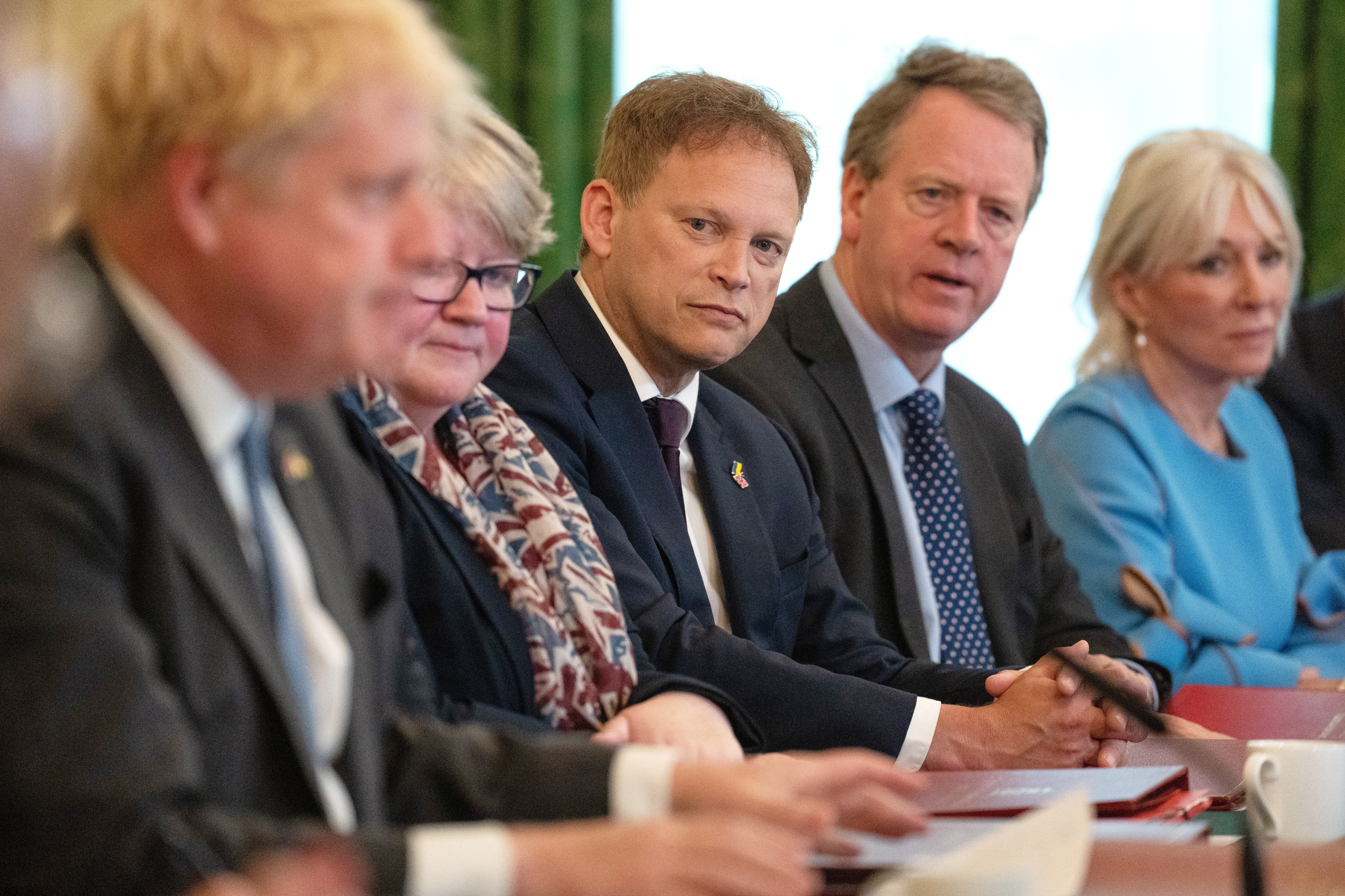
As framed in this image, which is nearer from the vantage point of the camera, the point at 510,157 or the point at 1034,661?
the point at 510,157

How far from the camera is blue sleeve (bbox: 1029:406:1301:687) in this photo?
98.0 inches

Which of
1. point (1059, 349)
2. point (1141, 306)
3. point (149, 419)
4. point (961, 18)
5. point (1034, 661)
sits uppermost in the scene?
point (961, 18)

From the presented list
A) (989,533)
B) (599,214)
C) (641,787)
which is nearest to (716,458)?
(599,214)

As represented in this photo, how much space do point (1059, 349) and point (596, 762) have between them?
342 cm

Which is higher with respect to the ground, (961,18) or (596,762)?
(961,18)

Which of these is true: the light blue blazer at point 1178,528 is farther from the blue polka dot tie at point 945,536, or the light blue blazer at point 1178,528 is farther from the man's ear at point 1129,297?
the blue polka dot tie at point 945,536

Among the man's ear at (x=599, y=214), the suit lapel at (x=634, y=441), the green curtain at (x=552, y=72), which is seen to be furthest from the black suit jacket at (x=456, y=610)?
the green curtain at (x=552, y=72)

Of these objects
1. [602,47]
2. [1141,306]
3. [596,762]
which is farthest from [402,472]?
[602,47]

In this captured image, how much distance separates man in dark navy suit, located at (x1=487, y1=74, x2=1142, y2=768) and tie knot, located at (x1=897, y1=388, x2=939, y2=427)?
11.9 inches

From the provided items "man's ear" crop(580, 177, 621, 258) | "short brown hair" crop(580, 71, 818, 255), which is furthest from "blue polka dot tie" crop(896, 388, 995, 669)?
"man's ear" crop(580, 177, 621, 258)

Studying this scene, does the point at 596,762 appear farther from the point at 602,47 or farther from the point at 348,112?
the point at 602,47

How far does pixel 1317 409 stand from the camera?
3.39 m

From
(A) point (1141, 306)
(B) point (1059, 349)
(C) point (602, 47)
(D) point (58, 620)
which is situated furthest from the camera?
(B) point (1059, 349)

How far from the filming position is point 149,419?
0.88 metres
